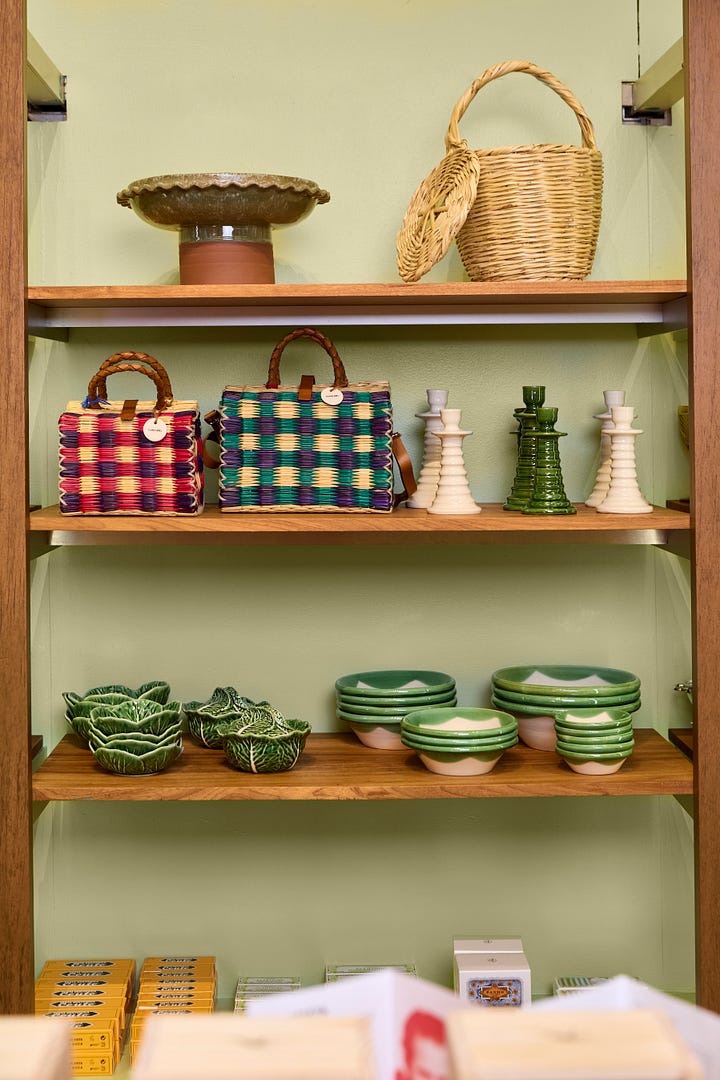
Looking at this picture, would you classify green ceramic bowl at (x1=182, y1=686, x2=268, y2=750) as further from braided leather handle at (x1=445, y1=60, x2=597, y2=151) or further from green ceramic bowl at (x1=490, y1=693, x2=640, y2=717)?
braided leather handle at (x1=445, y1=60, x2=597, y2=151)

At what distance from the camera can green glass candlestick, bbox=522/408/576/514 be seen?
2162 millimetres

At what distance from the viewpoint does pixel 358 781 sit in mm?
2094

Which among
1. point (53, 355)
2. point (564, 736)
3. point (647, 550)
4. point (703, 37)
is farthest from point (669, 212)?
point (53, 355)

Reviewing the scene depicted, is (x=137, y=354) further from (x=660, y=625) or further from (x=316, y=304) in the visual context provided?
(x=660, y=625)

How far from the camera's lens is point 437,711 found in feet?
7.39

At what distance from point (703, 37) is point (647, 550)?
Answer: 1028mm

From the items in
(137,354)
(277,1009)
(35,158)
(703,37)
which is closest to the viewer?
(277,1009)

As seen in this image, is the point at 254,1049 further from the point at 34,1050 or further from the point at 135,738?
the point at 135,738

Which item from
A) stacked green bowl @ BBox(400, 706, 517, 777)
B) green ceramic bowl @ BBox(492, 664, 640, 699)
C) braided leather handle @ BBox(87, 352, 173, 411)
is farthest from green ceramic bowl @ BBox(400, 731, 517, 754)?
braided leather handle @ BBox(87, 352, 173, 411)

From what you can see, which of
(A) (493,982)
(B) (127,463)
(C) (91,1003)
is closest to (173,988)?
(C) (91,1003)

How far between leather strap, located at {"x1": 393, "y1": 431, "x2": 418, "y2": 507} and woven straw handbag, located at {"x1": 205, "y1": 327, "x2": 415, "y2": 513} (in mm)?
111

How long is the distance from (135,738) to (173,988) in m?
0.57

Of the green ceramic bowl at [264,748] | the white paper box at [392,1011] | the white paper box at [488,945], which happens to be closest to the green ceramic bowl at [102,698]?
the green ceramic bowl at [264,748]

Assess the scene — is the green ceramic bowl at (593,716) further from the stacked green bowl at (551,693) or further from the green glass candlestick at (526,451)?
the green glass candlestick at (526,451)
